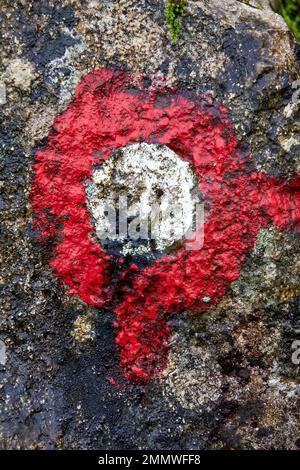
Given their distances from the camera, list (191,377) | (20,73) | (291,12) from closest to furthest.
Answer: (20,73), (191,377), (291,12)

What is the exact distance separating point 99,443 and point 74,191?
0.90 m

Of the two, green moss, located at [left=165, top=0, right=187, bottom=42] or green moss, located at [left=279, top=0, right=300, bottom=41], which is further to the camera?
green moss, located at [left=279, top=0, right=300, bottom=41]

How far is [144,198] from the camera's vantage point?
1.87 meters

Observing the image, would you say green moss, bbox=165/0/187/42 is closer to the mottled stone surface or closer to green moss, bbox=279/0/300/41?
the mottled stone surface

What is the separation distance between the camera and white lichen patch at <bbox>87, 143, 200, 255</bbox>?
1848 mm

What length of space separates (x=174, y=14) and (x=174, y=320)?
1077 mm

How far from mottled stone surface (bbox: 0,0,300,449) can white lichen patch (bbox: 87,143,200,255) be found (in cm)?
24

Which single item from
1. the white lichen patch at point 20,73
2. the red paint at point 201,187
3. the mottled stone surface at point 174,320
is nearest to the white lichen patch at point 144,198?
the red paint at point 201,187

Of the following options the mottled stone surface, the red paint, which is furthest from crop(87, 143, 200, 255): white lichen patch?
the mottled stone surface

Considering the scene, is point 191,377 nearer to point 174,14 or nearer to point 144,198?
point 144,198

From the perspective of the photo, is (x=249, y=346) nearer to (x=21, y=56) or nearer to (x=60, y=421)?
(x=60, y=421)

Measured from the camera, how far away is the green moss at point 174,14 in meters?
1.84
